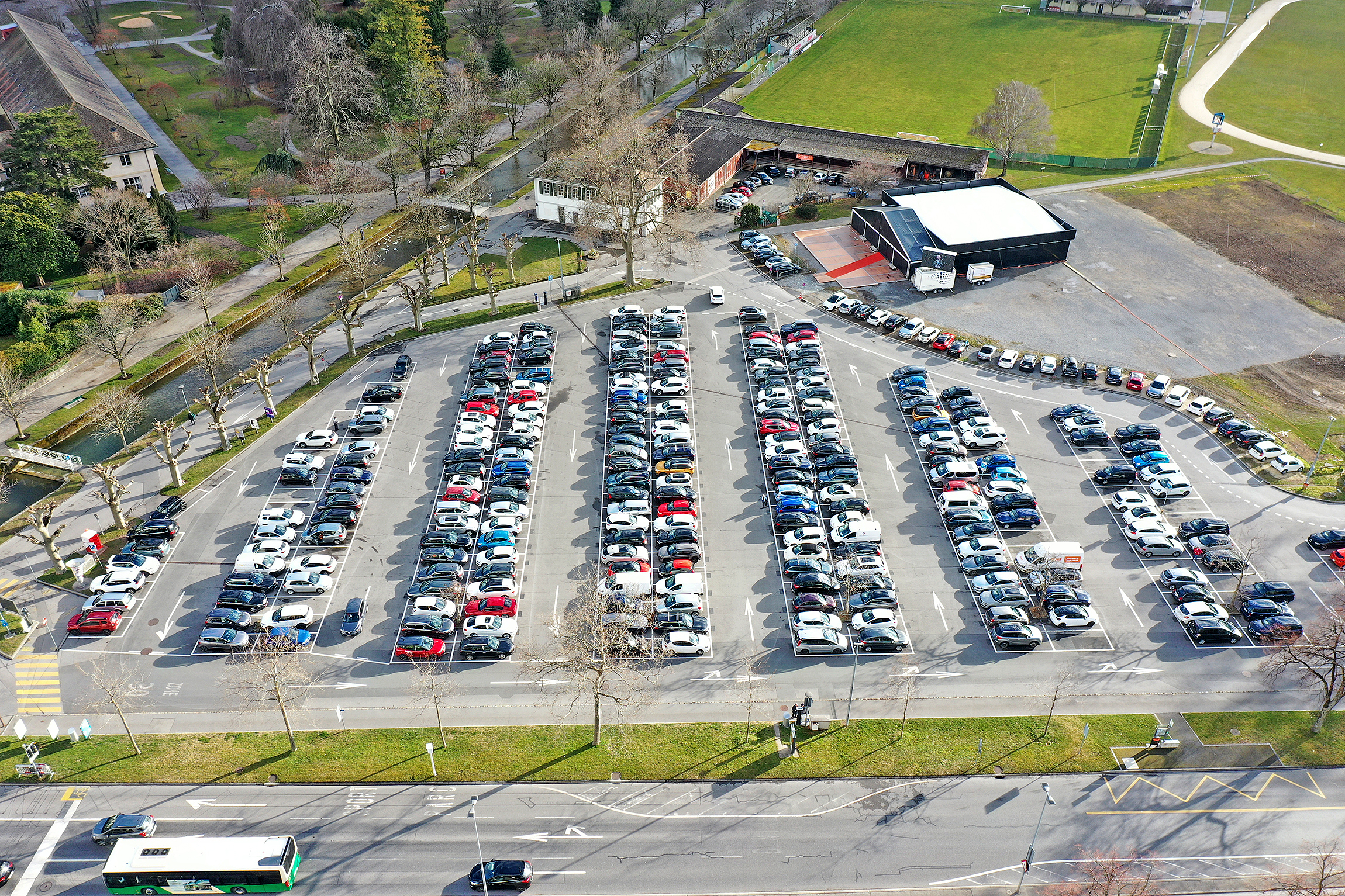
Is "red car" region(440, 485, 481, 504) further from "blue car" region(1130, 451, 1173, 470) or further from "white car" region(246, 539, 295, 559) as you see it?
"blue car" region(1130, 451, 1173, 470)

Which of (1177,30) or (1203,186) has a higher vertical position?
(1177,30)

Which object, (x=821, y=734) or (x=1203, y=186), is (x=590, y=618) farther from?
(x=1203, y=186)

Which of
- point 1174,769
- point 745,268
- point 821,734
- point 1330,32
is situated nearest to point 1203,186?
point 745,268

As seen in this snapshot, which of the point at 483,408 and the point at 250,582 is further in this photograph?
the point at 483,408

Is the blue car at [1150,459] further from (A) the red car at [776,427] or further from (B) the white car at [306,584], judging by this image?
(B) the white car at [306,584]

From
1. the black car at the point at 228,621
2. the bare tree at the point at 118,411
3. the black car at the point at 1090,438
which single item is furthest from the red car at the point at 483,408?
the black car at the point at 1090,438

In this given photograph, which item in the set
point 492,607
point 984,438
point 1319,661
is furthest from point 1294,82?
point 492,607

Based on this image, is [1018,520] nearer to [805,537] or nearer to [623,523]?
[805,537]

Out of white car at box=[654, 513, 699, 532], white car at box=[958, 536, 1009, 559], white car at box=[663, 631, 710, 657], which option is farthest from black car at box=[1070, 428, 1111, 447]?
white car at box=[663, 631, 710, 657]
